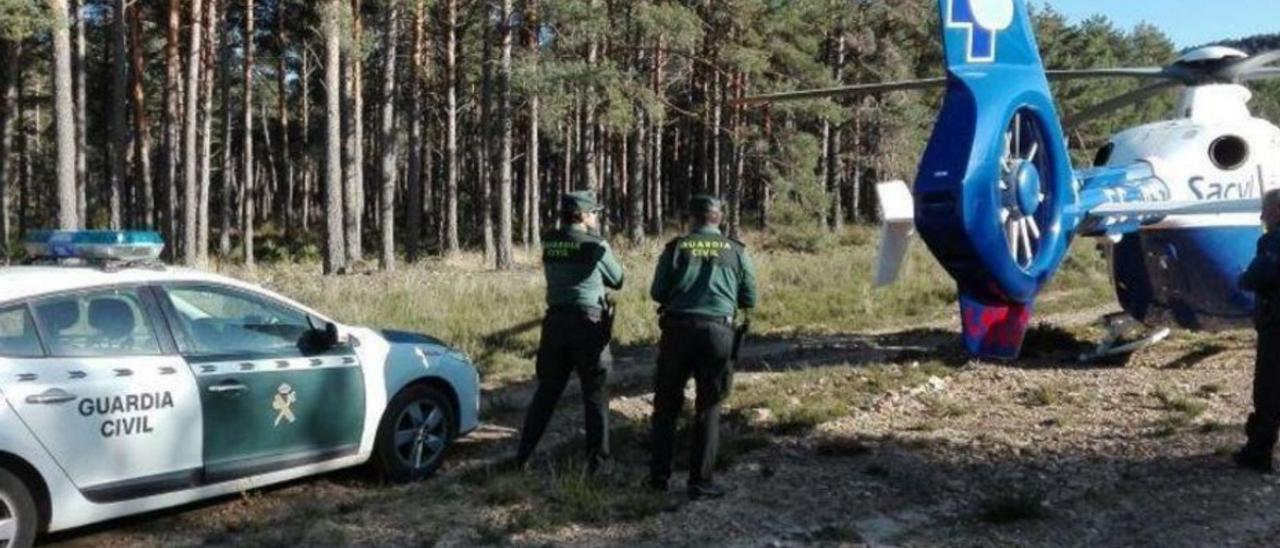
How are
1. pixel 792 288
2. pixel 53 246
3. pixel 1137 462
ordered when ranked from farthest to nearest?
pixel 792 288 < pixel 1137 462 < pixel 53 246

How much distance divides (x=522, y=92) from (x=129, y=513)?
21.4 m

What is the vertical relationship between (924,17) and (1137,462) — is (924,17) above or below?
above

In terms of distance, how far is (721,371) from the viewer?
7020 mm

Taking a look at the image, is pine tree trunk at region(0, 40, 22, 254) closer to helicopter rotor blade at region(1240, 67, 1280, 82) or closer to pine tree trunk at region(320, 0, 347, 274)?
pine tree trunk at region(320, 0, 347, 274)

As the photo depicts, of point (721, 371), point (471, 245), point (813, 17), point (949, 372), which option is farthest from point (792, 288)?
point (471, 245)

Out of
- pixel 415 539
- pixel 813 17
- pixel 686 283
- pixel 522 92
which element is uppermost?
pixel 813 17

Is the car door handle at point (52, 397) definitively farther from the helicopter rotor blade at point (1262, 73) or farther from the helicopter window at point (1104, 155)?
the helicopter rotor blade at point (1262, 73)

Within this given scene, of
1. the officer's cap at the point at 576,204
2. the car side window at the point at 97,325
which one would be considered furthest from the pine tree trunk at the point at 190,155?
the car side window at the point at 97,325

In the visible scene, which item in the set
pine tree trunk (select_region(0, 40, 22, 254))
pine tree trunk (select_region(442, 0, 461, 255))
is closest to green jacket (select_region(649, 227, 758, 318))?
pine tree trunk (select_region(442, 0, 461, 255))

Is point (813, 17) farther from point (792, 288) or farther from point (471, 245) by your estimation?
point (792, 288)

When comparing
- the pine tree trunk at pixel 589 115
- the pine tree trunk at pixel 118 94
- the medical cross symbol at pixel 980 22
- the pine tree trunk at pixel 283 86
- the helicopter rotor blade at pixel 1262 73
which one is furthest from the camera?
the pine tree trunk at pixel 283 86

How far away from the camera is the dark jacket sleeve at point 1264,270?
749cm

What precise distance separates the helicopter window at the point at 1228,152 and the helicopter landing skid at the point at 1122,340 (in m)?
1.85

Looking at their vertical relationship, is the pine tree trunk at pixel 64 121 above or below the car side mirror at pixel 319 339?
above
